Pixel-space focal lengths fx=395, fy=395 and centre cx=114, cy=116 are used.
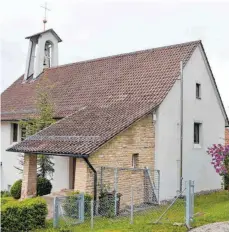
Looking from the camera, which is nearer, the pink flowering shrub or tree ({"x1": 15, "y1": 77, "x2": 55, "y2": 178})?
the pink flowering shrub

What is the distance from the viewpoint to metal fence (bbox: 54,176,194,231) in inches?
478

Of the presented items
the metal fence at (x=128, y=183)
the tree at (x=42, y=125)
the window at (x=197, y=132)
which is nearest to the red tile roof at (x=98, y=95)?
the tree at (x=42, y=125)

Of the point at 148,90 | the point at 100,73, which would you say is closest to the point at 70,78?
the point at 100,73

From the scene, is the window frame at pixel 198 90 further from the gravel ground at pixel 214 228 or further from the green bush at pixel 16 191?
the gravel ground at pixel 214 228

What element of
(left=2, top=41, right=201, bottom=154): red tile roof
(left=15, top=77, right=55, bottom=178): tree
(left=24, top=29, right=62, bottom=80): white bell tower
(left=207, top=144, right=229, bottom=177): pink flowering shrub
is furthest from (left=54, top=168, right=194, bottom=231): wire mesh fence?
(left=24, top=29, right=62, bottom=80): white bell tower

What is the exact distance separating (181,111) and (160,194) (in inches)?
170

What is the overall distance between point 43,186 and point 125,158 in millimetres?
4581

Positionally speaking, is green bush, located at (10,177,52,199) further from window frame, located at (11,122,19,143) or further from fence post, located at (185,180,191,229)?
fence post, located at (185,180,191,229)

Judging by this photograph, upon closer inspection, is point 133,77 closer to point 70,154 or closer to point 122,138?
point 122,138

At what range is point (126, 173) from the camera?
16.3 meters

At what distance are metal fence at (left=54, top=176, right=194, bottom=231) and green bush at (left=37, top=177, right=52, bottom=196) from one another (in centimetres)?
454

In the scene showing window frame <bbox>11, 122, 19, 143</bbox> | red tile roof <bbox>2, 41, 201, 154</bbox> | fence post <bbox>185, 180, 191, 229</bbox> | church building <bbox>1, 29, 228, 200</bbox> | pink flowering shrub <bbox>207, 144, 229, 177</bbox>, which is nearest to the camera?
fence post <bbox>185, 180, 191, 229</bbox>

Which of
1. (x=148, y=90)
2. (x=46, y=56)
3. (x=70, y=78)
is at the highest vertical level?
(x=46, y=56)

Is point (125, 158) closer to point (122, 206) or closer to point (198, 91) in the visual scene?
point (122, 206)
